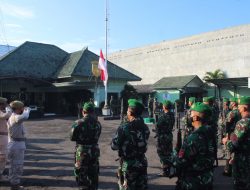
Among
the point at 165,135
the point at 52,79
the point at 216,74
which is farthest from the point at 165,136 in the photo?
the point at 216,74

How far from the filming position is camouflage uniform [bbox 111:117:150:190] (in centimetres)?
498

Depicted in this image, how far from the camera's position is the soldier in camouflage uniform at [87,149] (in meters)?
5.63

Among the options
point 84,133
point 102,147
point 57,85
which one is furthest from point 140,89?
point 84,133

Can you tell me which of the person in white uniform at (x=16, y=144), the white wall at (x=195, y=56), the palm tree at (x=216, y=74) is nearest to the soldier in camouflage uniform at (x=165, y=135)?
the person in white uniform at (x=16, y=144)

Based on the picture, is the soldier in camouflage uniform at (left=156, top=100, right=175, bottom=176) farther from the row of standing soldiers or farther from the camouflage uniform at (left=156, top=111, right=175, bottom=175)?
the row of standing soldiers

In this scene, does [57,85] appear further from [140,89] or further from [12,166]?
[12,166]

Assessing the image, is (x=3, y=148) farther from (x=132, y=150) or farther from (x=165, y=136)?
(x=165, y=136)

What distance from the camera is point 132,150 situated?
5.00 metres

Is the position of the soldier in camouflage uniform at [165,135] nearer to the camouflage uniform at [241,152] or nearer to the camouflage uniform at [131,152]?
the camouflage uniform at [241,152]

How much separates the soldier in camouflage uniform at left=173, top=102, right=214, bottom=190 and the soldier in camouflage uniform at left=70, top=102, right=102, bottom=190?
79.8 inches

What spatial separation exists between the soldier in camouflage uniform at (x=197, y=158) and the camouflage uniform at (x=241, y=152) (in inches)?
50.3

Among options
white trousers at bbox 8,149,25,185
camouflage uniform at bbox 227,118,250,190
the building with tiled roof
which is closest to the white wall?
the building with tiled roof

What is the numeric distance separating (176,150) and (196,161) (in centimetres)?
68

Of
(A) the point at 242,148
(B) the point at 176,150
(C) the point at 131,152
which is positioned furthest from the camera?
(A) the point at 242,148
